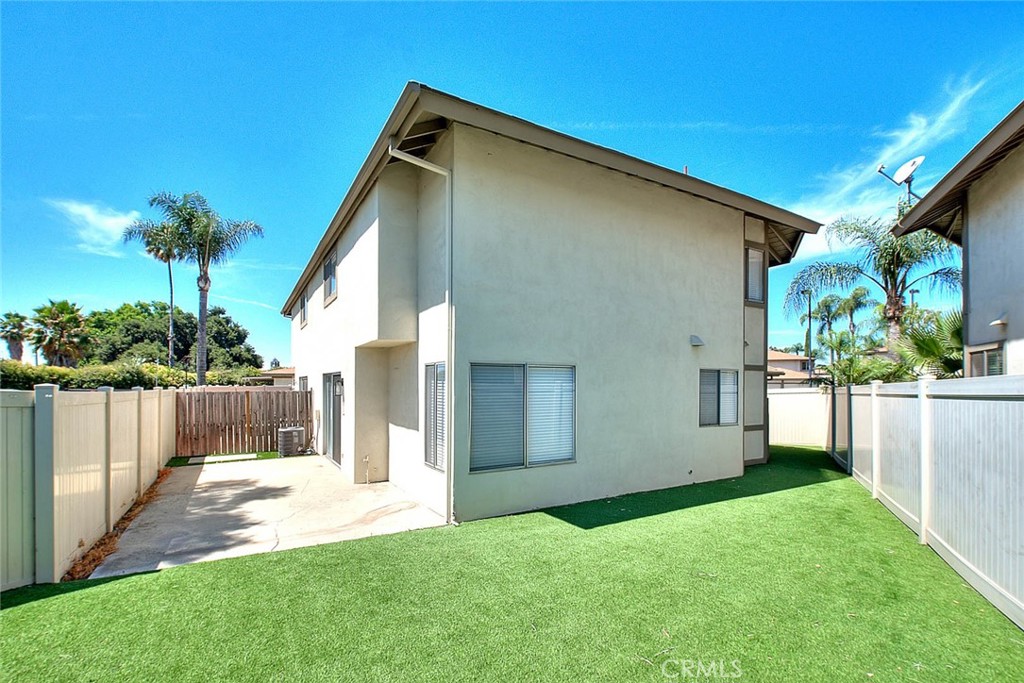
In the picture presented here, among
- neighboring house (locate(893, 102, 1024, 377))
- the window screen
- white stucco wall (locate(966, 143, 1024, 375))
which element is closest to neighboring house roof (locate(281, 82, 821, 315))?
the window screen

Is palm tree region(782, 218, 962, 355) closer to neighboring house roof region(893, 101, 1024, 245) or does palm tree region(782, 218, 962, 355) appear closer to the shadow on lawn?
neighboring house roof region(893, 101, 1024, 245)

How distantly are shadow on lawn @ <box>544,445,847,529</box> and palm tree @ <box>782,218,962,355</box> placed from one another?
22.9ft

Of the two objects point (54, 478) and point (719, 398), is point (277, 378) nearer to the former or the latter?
point (54, 478)

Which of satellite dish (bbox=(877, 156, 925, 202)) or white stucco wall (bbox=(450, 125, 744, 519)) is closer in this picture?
white stucco wall (bbox=(450, 125, 744, 519))

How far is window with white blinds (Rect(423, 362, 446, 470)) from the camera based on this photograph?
7.24 metres

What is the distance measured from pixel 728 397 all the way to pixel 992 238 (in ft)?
18.4

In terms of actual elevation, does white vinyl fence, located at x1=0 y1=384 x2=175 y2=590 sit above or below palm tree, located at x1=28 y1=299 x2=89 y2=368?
below

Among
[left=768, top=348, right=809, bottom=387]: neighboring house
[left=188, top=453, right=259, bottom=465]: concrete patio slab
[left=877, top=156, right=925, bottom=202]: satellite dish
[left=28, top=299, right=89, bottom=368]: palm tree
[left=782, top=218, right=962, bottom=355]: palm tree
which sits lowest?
[left=188, top=453, right=259, bottom=465]: concrete patio slab

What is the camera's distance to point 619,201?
28.8 feet

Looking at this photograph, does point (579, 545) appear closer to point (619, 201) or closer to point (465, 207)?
point (465, 207)

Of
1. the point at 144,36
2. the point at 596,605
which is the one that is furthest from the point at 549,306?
the point at 144,36

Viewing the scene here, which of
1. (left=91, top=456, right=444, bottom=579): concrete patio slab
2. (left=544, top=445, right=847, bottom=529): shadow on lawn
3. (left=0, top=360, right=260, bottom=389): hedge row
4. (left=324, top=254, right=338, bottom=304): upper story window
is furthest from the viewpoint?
(left=0, top=360, right=260, bottom=389): hedge row

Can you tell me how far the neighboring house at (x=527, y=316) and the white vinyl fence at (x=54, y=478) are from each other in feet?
12.9

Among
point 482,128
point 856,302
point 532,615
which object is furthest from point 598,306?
point 856,302
